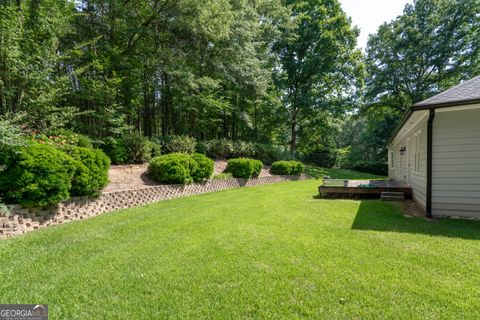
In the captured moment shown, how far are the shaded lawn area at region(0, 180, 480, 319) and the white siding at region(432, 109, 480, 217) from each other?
593 millimetres

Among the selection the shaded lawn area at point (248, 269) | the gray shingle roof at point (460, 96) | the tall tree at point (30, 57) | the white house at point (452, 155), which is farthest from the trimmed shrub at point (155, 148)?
the gray shingle roof at point (460, 96)

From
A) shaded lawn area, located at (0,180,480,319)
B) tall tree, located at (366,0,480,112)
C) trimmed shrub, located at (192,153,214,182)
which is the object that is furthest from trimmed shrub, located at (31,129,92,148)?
tall tree, located at (366,0,480,112)

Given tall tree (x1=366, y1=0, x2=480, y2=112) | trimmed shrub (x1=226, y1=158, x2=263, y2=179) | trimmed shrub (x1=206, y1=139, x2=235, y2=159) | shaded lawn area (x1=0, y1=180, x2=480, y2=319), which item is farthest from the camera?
tall tree (x1=366, y1=0, x2=480, y2=112)

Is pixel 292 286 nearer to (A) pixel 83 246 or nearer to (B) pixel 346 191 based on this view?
(A) pixel 83 246

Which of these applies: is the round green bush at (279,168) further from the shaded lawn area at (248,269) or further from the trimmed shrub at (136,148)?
the shaded lawn area at (248,269)

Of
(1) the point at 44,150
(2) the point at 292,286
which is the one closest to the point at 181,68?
(1) the point at 44,150

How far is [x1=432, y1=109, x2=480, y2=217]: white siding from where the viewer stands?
15.8 ft

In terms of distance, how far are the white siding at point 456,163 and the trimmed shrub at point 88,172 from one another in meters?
7.47

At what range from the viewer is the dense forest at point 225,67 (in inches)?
246

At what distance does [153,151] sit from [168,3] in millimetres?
6441

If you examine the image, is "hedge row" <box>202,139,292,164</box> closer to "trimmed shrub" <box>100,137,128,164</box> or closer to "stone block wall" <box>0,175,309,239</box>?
"stone block wall" <box>0,175,309,239</box>

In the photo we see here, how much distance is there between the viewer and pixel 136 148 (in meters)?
8.32

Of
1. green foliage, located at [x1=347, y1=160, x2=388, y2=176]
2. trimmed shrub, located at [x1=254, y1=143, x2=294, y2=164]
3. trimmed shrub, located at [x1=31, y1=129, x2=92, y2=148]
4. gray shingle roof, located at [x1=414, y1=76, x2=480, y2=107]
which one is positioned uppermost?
gray shingle roof, located at [x1=414, y1=76, x2=480, y2=107]

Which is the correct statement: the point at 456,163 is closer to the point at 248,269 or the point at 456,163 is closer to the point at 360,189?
the point at 360,189
